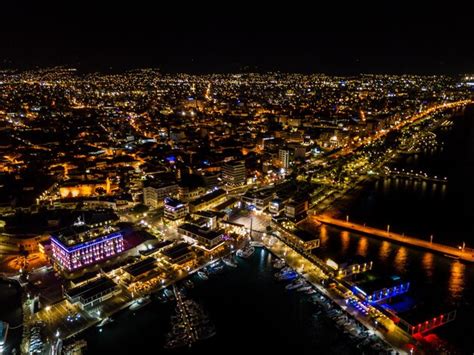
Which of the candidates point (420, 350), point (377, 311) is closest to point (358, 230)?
point (377, 311)

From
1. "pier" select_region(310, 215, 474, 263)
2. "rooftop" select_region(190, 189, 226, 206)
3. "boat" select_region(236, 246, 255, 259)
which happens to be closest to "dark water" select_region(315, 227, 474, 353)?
"pier" select_region(310, 215, 474, 263)

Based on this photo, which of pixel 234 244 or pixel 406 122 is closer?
pixel 234 244

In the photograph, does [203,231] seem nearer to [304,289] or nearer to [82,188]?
[304,289]

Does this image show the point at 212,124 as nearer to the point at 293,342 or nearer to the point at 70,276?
the point at 70,276

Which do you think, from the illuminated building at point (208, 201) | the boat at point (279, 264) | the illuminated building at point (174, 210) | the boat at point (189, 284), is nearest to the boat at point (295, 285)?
the boat at point (279, 264)

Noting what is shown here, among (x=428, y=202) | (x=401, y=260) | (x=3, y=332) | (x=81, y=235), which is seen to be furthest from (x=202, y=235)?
Answer: (x=428, y=202)

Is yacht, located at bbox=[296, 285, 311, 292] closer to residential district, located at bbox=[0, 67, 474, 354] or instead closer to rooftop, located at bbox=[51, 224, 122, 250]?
residential district, located at bbox=[0, 67, 474, 354]

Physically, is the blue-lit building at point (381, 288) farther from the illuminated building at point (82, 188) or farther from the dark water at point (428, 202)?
the illuminated building at point (82, 188)
